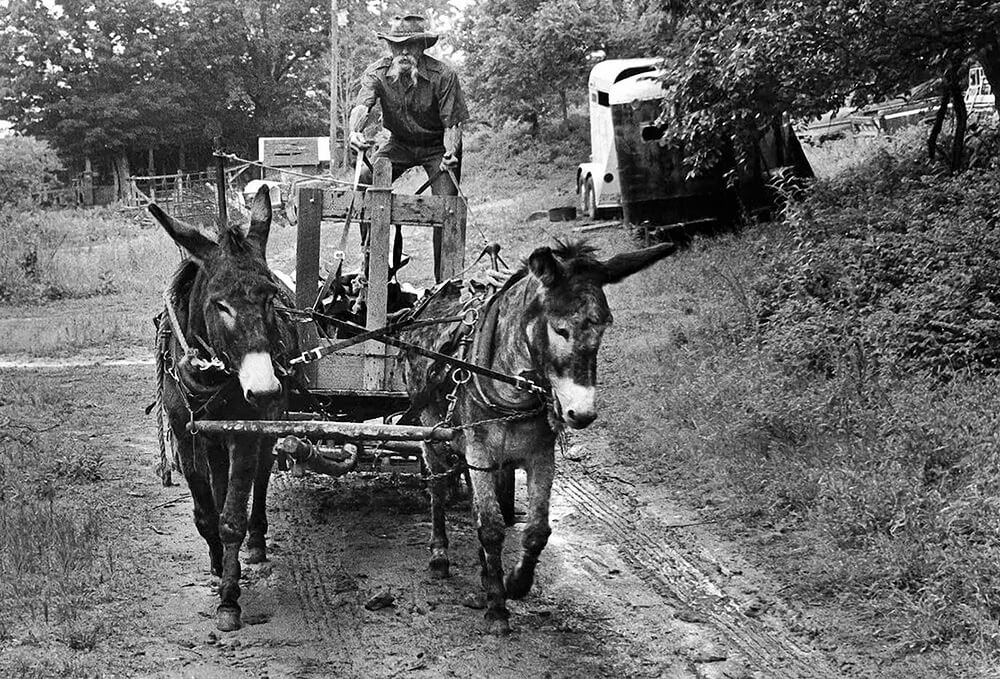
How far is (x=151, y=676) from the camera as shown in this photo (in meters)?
4.88

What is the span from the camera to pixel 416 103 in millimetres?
7926

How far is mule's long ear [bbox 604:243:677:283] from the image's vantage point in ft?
17.3

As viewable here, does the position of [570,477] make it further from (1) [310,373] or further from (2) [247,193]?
(2) [247,193]

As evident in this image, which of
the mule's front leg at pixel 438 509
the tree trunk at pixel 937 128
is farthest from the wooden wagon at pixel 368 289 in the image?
the tree trunk at pixel 937 128

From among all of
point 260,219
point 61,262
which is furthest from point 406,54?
point 61,262

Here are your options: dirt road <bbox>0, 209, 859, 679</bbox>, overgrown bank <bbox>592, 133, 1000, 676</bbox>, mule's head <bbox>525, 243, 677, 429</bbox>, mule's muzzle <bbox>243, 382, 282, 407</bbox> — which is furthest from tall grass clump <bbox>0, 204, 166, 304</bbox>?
mule's head <bbox>525, 243, 677, 429</bbox>

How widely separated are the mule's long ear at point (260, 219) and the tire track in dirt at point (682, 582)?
2.93 metres

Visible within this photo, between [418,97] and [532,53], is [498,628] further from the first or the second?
[532,53]

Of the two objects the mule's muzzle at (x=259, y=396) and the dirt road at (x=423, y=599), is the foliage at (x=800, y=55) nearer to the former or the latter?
the dirt road at (x=423, y=599)

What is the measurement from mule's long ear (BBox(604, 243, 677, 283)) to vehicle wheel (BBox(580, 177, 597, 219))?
15562 mm

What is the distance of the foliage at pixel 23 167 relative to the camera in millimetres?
28877

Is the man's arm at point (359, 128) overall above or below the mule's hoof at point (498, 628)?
above

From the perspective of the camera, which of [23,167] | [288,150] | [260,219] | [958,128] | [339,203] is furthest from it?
[23,167]

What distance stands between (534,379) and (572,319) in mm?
472
